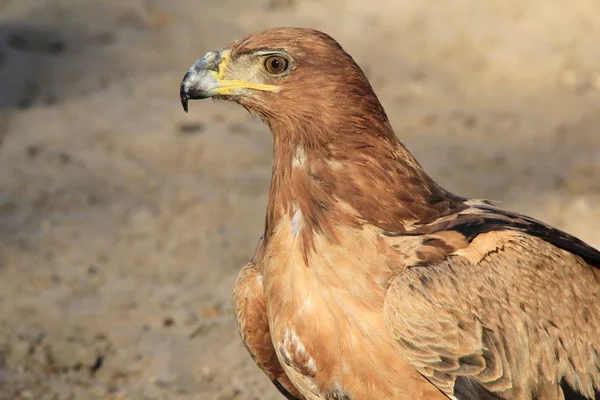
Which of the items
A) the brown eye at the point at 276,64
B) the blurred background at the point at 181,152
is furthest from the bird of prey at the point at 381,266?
the blurred background at the point at 181,152

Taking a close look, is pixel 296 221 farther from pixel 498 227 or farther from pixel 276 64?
pixel 498 227

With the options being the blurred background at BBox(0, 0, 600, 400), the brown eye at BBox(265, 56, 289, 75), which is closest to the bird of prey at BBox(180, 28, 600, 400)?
the brown eye at BBox(265, 56, 289, 75)

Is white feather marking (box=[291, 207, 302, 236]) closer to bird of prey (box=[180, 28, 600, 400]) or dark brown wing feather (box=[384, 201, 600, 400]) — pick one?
bird of prey (box=[180, 28, 600, 400])

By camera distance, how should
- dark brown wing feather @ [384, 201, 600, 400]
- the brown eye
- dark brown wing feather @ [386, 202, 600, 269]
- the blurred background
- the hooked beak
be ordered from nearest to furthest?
dark brown wing feather @ [384, 201, 600, 400], dark brown wing feather @ [386, 202, 600, 269], the brown eye, the hooked beak, the blurred background

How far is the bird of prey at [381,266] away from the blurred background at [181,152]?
1973 millimetres

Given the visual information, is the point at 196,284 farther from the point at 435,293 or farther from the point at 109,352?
the point at 435,293

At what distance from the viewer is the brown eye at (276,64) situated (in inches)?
193

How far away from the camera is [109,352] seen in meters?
6.81

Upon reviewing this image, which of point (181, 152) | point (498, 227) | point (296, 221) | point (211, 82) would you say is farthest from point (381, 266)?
point (181, 152)

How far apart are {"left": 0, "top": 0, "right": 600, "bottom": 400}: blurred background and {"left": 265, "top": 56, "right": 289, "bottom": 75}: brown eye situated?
2.35m

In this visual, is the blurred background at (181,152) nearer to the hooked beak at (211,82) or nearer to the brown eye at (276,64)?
the hooked beak at (211,82)

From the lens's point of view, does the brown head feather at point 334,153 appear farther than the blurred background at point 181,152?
No

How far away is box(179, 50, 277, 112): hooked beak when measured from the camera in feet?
16.4

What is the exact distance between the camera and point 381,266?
454 cm
